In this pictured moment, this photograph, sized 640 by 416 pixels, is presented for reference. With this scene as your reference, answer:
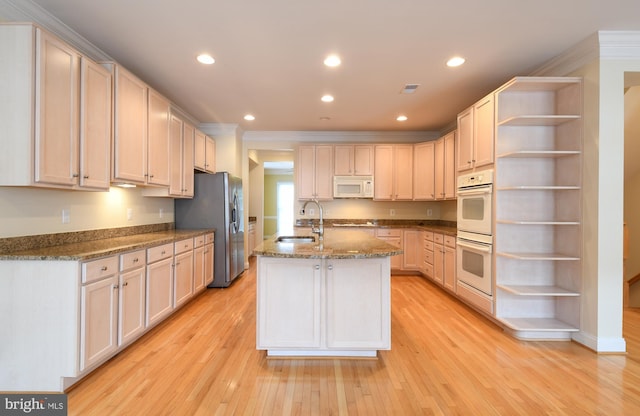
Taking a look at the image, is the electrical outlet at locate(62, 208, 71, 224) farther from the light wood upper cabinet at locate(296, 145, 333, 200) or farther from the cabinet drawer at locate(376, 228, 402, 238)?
the cabinet drawer at locate(376, 228, 402, 238)

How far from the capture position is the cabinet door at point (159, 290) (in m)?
2.79

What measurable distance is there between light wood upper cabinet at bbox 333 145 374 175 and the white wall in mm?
3103

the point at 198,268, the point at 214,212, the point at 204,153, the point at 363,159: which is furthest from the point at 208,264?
the point at 363,159

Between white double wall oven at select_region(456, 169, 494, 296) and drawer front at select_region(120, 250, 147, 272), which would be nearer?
drawer front at select_region(120, 250, 147, 272)

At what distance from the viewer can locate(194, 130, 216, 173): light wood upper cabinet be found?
4.38m

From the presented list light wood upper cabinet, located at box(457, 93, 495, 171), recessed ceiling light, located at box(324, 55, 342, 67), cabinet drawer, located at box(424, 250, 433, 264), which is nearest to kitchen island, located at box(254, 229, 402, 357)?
light wood upper cabinet, located at box(457, 93, 495, 171)

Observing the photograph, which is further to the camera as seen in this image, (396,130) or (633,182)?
(396,130)

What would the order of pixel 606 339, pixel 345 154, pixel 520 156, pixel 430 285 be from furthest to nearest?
pixel 345 154 → pixel 430 285 → pixel 520 156 → pixel 606 339

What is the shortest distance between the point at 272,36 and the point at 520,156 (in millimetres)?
2580

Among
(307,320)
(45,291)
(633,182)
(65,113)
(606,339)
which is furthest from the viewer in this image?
(633,182)

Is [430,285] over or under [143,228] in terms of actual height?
under

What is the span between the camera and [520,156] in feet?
9.79

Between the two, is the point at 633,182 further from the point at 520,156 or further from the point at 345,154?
the point at 345,154

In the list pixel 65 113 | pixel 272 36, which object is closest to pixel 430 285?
pixel 272 36
